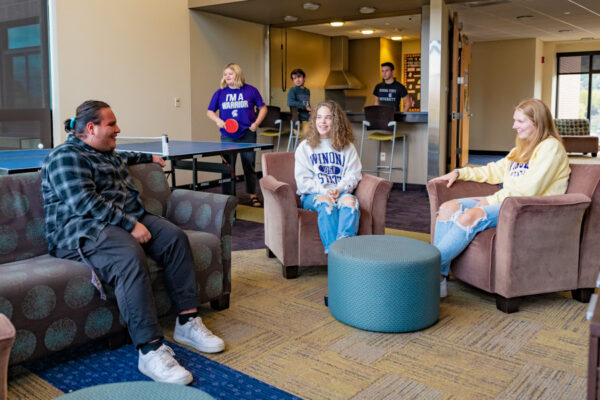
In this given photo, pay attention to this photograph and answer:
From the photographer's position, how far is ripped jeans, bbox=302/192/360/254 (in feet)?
11.2

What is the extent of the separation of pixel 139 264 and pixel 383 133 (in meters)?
5.36

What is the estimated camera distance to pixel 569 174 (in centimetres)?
316

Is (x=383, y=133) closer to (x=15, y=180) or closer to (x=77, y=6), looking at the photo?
(x=77, y=6)

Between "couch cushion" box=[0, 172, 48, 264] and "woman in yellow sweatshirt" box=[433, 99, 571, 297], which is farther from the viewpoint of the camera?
"woman in yellow sweatshirt" box=[433, 99, 571, 297]

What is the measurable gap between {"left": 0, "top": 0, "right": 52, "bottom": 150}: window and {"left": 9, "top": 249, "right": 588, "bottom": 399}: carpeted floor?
11.4 feet

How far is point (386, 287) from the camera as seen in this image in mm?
2607

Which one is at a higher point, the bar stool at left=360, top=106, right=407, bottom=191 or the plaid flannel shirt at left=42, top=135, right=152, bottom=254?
the bar stool at left=360, top=106, right=407, bottom=191

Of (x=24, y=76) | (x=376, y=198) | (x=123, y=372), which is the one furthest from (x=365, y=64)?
(x=123, y=372)

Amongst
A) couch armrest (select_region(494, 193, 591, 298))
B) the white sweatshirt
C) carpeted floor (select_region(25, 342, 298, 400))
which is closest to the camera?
carpeted floor (select_region(25, 342, 298, 400))

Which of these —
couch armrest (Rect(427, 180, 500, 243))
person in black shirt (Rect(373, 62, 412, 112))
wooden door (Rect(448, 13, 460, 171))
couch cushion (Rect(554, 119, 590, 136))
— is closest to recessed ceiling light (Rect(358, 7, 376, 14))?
person in black shirt (Rect(373, 62, 412, 112))

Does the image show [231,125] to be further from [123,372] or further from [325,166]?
[123,372]

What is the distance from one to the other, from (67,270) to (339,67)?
9642 mm

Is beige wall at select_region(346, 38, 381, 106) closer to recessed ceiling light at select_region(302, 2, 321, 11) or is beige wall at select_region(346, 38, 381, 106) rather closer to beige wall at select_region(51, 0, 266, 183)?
beige wall at select_region(51, 0, 266, 183)

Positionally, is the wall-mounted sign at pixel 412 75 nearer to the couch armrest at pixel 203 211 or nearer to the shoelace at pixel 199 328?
the couch armrest at pixel 203 211
